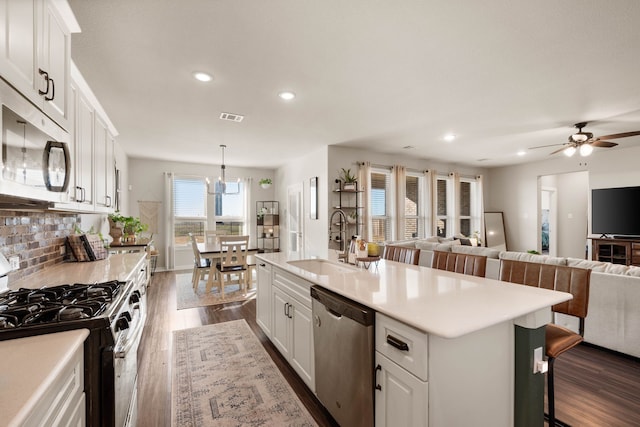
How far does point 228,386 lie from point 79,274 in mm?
1508

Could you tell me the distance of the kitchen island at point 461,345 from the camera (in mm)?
1181

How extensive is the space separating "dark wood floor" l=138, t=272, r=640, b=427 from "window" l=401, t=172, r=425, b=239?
401 centimetres

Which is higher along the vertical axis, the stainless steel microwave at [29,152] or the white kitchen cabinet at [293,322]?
the stainless steel microwave at [29,152]

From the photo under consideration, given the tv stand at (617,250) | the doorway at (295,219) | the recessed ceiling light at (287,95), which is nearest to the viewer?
the recessed ceiling light at (287,95)

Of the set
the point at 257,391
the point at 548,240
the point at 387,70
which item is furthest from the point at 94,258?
the point at 548,240

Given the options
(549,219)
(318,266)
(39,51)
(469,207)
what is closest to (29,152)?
(39,51)

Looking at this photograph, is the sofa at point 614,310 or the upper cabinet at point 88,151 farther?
the sofa at point 614,310

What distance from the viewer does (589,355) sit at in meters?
2.71

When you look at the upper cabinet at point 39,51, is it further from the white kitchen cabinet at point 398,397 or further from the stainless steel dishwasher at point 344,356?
the white kitchen cabinet at point 398,397

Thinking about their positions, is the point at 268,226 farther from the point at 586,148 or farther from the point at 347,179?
the point at 586,148

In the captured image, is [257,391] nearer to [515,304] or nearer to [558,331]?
[515,304]

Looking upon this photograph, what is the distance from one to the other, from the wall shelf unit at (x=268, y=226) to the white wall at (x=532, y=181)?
6.21 meters

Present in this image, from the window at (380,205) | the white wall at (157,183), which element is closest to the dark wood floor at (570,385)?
the window at (380,205)

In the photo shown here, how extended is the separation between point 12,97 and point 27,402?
108cm
